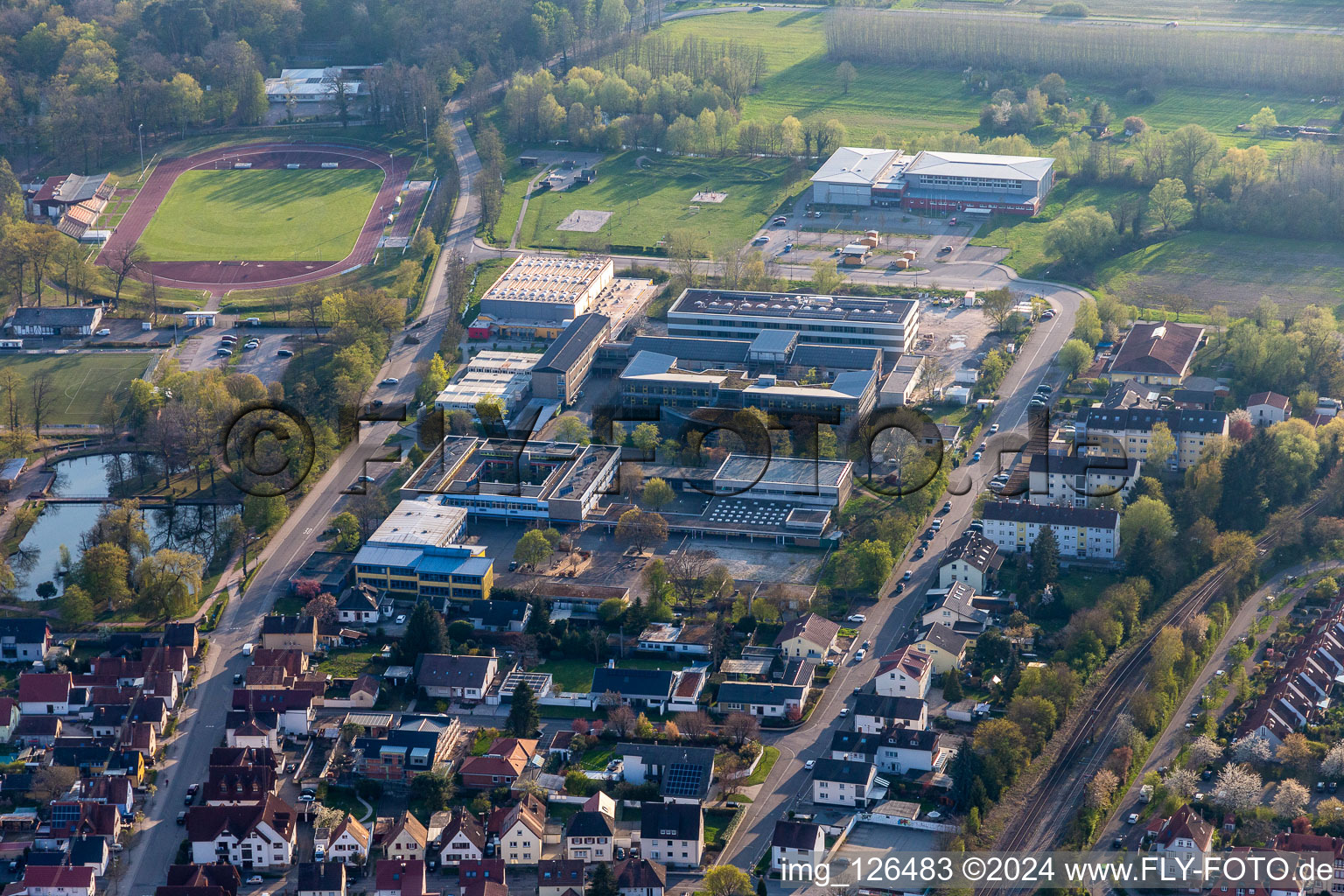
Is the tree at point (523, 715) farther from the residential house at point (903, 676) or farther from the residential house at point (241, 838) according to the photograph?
the residential house at point (903, 676)

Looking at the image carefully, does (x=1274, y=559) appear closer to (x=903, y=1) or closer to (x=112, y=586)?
(x=112, y=586)

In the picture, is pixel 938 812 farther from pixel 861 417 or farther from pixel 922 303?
→ pixel 922 303

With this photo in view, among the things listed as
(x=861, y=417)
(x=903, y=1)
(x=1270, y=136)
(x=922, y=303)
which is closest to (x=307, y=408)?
(x=861, y=417)

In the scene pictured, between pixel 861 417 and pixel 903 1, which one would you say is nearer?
pixel 861 417

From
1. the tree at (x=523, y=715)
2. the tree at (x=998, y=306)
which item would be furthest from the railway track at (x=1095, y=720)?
the tree at (x=998, y=306)

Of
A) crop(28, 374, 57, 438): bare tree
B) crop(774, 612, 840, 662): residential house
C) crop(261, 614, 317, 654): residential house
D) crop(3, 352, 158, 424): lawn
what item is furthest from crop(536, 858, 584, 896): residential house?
crop(3, 352, 158, 424): lawn

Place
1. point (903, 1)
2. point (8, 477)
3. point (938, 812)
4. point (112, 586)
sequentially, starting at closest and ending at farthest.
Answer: point (938, 812) → point (112, 586) → point (8, 477) → point (903, 1)

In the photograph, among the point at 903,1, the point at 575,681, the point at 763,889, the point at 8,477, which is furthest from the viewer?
the point at 903,1

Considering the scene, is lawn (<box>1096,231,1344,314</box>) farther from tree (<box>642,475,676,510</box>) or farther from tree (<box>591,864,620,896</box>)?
tree (<box>591,864,620,896</box>)
